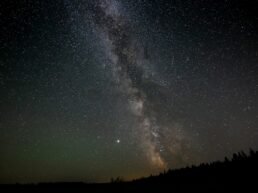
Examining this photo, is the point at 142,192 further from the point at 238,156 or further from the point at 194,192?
the point at 238,156

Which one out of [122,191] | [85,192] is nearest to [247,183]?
[122,191]

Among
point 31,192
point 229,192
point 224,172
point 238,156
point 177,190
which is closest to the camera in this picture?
point 229,192

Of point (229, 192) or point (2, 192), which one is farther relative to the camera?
point (2, 192)

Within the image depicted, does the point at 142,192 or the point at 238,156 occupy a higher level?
the point at 238,156

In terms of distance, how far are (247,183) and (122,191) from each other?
900cm

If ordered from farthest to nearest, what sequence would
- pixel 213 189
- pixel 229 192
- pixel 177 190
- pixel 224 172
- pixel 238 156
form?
1. pixel 238 156
2. pixel 224 172
3. pixel 177 190
4. pixel 213 189
5. pixel 229 192

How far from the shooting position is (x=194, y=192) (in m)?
13.5

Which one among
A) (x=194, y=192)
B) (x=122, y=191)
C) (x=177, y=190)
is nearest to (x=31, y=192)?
(x=122, y=191)

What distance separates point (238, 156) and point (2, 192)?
20.5 metres

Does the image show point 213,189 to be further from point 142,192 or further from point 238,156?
point 238,156

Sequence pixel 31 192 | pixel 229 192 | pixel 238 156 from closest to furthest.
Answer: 1. pixel 229 192
2. pixel 31 192
3. pixel 238 156

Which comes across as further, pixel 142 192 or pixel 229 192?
pixel 142 192

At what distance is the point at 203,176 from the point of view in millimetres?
17906

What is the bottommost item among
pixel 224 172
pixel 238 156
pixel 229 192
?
pixel 229 192
